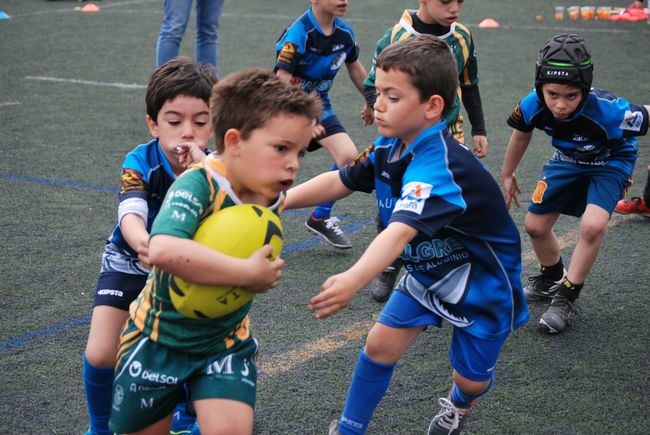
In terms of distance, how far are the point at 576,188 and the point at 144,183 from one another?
8.15 feet

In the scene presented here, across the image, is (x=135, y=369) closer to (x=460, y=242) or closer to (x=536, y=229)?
(x=460, y=242)

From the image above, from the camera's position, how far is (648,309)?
4.58 meters

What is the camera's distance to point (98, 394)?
10.5ft

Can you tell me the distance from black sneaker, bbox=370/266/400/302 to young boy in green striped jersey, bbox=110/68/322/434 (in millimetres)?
2064

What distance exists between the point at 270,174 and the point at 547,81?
7.06 feet

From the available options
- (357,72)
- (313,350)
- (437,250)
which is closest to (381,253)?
(437,250)

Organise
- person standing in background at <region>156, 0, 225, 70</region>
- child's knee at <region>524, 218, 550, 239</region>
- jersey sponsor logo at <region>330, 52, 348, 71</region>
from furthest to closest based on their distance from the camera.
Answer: person standing in background at <region>156, 0, 225, 70</region> < jersey sponsor logo at <region>330, 52, 348, 71</region> < child's knee at <region>524, 218, 550, 239</region>

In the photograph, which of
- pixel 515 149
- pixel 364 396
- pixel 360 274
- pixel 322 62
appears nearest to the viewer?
pixel 360 274

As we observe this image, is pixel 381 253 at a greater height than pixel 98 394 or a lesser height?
greater

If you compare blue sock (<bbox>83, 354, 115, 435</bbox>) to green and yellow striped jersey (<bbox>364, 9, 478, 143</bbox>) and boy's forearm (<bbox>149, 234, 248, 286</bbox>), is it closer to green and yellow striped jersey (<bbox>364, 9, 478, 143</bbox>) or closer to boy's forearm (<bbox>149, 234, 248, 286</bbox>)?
boy's forearm (<bbox>149, 234, 248, 286</bbox>)

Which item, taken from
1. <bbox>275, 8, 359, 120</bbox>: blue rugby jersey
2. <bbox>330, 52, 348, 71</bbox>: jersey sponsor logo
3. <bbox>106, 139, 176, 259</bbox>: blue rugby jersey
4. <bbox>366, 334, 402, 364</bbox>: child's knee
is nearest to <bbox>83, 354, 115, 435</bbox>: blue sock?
<bbox>106, 139, 176, 259</bbox>: blue rugby jersey

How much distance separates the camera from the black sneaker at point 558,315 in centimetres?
433

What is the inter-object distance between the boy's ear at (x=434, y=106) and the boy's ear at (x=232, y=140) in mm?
757

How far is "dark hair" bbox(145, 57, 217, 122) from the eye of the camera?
3.22m
